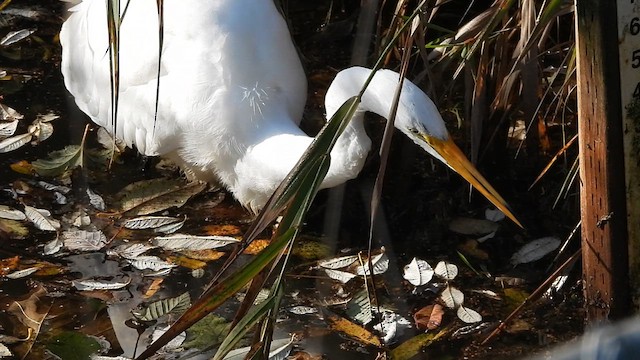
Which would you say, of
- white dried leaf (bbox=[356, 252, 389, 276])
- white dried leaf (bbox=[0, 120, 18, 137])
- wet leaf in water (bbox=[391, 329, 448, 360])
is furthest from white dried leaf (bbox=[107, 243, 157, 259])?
wet leaf in water (bbox=[391, 329, 448, 360])

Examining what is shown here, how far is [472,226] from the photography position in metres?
2.96

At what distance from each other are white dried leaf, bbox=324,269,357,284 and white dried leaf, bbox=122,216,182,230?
0.56 metres

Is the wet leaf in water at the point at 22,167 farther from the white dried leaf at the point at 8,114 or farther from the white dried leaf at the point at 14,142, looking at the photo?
the white dried leaf at the point at 8,114

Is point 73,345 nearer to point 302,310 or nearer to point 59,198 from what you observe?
point 302,310

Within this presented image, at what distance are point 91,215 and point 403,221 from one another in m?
1.01

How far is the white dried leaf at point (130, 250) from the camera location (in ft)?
9.18

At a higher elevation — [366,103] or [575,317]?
[366,103]

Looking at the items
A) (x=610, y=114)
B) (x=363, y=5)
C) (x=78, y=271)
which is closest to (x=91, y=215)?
(x=78, y=271)

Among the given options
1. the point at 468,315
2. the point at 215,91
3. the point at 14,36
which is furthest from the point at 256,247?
the point at 14,36

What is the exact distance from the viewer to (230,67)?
296 centimetres

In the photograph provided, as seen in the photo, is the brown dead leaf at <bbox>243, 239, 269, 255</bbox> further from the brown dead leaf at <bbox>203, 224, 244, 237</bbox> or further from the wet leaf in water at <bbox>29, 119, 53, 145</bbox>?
the wet leaf in water at <bbox>29, 119, 53, 145</bbox>

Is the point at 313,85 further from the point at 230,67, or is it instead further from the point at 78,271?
the point at 78,271

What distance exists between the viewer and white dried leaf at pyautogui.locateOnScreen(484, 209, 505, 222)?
9.75 ft

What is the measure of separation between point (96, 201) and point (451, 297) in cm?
122
